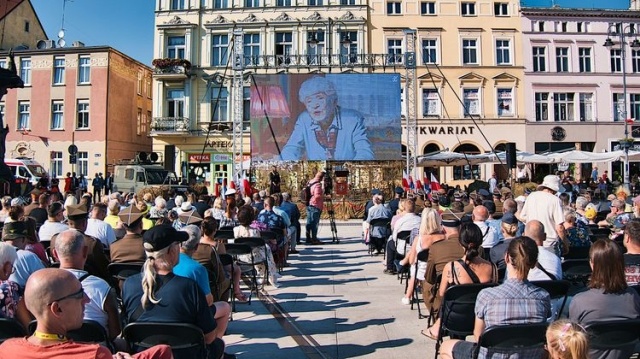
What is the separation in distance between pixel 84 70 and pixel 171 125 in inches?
278

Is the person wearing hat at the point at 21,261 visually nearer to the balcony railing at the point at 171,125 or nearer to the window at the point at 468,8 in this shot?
the balcony railing at the point at 171,125

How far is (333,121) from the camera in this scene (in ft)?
87.8

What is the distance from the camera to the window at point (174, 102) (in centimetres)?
3503

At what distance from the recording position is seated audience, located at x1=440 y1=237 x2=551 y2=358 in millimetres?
3537

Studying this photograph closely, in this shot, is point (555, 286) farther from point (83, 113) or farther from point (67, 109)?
point (67, 109)

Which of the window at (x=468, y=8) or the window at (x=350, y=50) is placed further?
the window at (x=468, y=8)

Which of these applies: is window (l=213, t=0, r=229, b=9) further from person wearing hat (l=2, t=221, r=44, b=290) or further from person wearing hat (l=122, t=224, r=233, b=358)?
person wearing hat (l=122, t=224, r=233, b=358)

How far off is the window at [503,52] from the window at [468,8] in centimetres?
266

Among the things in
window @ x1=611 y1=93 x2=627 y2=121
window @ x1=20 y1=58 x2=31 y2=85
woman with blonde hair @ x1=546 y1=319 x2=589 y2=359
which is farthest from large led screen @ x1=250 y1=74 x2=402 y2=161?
woman with blonde hair @ x1=546 y1=319 x2=589 y2=359

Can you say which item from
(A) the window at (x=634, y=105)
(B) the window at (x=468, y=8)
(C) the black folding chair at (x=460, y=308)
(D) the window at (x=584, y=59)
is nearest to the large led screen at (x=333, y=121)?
(B) the window at (x=468, y=8)

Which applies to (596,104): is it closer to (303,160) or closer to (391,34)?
(391,34)

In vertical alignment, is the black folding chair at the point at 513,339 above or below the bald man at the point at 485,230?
below

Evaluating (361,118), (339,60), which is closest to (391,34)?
(339,60)

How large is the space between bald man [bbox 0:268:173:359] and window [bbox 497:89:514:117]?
35005mm
